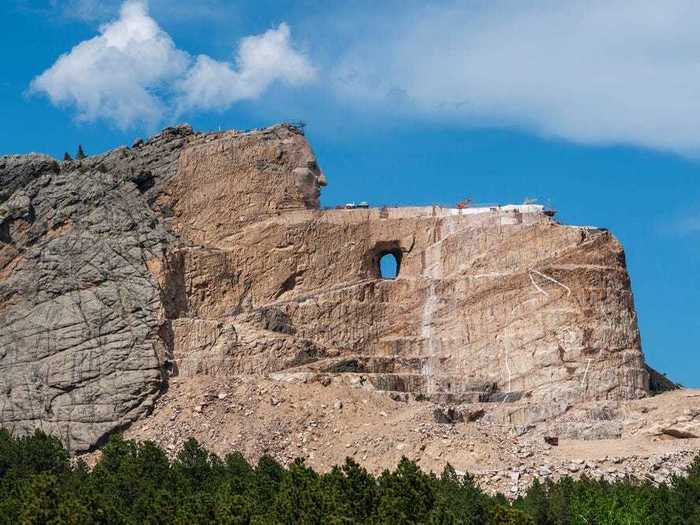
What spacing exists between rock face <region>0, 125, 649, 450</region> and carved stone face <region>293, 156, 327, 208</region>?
78mm

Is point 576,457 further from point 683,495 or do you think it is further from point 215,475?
point 215,475

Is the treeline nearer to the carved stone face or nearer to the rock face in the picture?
the rock face

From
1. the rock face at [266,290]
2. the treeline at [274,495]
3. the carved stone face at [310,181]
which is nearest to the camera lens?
the treeline at [274,495]

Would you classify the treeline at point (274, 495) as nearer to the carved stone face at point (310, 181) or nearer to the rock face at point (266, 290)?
the rock face at point (266, 290)

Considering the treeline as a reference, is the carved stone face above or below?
above

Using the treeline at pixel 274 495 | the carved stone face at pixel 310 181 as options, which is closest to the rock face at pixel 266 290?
the carved stone face at pixel 310 181

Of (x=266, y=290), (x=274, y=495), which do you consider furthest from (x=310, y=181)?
(x=274, y=495)

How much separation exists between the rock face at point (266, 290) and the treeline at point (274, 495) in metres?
4.34

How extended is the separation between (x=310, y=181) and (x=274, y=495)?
1807 centimetres

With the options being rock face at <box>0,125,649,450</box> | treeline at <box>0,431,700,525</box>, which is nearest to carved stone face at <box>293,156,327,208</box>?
rock face at <box>0,125,649,450</box>

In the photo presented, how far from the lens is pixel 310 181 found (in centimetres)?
7769

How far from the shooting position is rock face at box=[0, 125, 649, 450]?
237 ft

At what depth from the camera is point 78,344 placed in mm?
73375

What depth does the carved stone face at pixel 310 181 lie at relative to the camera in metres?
77.4
